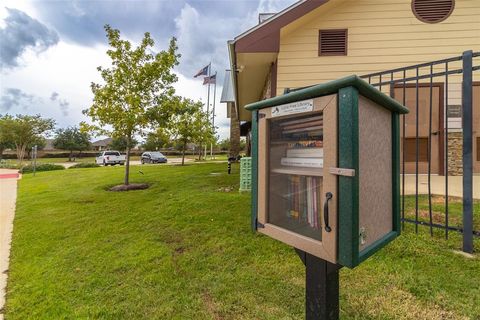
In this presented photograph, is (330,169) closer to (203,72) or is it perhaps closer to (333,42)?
(333,42)

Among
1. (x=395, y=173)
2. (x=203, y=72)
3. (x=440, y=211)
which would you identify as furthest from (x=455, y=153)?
(x=203, y=72)

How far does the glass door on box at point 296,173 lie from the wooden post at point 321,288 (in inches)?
6.8

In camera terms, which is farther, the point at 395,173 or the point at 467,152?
the point at 467,152

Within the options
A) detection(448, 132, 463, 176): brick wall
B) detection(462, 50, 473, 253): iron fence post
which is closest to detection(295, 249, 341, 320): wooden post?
detection(462, 50, 473, 253): iron fence post

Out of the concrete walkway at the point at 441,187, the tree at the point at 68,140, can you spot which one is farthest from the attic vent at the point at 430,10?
the tree at the point at 68,140

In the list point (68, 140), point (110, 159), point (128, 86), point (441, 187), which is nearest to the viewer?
point (441, 187)

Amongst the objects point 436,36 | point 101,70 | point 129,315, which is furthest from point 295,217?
point 101,70

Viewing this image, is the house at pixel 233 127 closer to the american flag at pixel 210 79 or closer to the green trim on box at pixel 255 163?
the american flag at pixel 210 79

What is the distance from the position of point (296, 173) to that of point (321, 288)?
1.96 ft

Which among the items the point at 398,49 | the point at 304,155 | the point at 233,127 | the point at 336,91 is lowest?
the point at 304,155

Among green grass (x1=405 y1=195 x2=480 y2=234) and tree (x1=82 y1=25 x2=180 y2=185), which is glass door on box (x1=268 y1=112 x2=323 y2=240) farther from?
tree (x1=82 y1=25 x2=180 y2=185)

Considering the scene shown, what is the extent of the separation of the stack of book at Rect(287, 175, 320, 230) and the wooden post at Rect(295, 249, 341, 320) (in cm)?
20

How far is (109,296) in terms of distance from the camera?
7.65 feet

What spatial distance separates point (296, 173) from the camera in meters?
1.39
